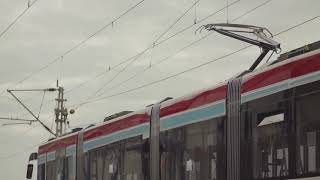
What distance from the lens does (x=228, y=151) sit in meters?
10.7

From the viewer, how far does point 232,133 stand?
1067 cm

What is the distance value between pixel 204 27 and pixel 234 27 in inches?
35.5

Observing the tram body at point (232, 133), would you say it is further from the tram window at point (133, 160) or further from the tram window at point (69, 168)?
the tram window at point (69, 168)

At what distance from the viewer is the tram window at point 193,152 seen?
11133 millimetres

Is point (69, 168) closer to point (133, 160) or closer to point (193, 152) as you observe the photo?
point (133, 160)

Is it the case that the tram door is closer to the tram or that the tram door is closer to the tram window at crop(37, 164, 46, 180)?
the tram window at crop(37, 164, 46, 180)

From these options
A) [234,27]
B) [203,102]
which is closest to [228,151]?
[203,102]

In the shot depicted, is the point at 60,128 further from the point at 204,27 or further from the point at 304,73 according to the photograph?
the point at 304,73

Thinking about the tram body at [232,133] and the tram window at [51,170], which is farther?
the tram window at [51,170]

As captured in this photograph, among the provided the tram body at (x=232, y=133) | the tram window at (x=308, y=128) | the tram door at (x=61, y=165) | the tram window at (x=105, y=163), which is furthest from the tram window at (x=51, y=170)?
the tram window at (x=308, y=128)

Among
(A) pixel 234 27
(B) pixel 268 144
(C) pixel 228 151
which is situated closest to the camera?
(B) pixel 268 144

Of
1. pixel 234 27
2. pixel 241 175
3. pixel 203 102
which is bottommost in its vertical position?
pixel 241 175

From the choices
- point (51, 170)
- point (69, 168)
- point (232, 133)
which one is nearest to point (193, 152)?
point (232, 133)

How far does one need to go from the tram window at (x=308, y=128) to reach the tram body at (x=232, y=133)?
13mm
